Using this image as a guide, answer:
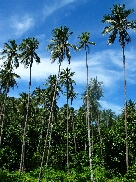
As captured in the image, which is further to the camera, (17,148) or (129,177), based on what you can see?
(17,148)

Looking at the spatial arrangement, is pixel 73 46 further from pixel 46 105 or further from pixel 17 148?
pixel 17 148

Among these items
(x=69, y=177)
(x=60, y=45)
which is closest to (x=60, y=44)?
(x=60, y=45)

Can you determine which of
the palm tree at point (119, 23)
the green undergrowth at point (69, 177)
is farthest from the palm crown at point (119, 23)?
the green undergrowth at point (69, 177)

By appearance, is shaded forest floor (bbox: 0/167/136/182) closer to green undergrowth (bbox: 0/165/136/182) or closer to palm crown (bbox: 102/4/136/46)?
green undergrowth (bbox: 0/165/136/182)

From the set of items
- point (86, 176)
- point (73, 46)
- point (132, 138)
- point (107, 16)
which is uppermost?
point (107, 16)

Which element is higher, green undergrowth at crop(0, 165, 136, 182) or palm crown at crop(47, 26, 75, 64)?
palm crown at crop(47, 26, 75, 64)

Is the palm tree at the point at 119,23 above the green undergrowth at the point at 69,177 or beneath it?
above

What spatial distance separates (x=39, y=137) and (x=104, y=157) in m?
17.3

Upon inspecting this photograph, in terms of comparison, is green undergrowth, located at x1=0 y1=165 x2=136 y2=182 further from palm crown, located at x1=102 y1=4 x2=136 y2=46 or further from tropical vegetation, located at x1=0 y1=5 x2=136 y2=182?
palm crown, located at x1=102 y1=4 x2=136 y2=46

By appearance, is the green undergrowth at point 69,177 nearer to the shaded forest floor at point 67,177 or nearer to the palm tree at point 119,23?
the shaded forest floor at point 67,177

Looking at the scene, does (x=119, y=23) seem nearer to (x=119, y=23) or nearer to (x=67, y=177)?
(x=119, y=23)

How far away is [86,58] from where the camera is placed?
1469 inches

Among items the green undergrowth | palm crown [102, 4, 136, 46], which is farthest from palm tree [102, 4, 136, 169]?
the green undergrowth

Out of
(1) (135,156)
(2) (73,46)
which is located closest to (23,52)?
(2) (73,46)
